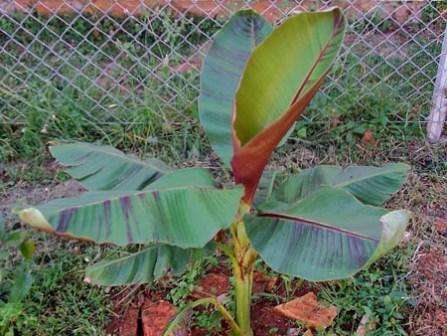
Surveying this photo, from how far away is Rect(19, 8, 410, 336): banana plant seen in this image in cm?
153

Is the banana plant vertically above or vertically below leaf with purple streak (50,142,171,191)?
above

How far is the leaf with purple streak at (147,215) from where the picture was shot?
1.45m

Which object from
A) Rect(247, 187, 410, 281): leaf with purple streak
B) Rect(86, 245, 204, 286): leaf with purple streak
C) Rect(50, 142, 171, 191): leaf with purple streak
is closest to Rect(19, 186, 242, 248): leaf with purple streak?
Rect(247, 187, 410, 281): leaf with purple streak

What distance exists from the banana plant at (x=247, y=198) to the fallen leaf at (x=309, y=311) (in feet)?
0.90

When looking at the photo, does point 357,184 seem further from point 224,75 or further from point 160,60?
point 160,60

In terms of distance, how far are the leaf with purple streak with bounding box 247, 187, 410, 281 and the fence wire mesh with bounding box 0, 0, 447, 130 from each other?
157cm

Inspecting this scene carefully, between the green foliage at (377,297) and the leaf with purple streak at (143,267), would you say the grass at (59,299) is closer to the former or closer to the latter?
the leaf with purple streak at (143,267)

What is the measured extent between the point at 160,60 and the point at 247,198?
5.93 ft

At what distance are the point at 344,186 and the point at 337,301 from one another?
1.76 feet

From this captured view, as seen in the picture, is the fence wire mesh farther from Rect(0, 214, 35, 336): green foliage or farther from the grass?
Rect(0, 214, 35, 336): green foliage

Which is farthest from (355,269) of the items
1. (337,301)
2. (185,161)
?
(185,161)

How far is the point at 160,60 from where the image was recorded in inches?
137

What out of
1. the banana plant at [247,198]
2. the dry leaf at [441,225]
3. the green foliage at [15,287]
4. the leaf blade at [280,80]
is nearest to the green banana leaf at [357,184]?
the banana plant at [247,198]

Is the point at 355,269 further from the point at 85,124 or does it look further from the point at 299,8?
the point at 299,8
